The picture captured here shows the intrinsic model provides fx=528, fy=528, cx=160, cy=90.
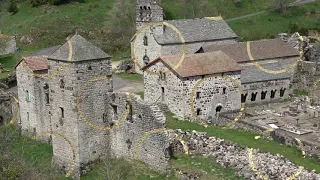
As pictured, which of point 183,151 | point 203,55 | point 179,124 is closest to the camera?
point 183,151

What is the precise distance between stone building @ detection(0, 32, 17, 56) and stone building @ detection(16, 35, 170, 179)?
3553 cm

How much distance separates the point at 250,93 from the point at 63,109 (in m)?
15.5

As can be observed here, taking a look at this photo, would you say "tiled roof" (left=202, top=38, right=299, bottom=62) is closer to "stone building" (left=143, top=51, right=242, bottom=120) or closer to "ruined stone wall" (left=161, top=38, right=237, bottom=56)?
"ruined stone wall" (left=161, top=38, right=237, bottom=56)

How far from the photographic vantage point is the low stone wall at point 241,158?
2581 cm

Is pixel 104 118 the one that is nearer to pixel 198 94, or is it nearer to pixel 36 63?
pixel 36 63

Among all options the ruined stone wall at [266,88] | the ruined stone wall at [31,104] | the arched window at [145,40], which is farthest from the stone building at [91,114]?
the arched window at [145,40]

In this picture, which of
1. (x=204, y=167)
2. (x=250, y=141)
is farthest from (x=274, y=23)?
(x=204, y=167)

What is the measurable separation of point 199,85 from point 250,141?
665 cm

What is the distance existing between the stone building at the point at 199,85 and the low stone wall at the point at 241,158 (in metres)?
5.18

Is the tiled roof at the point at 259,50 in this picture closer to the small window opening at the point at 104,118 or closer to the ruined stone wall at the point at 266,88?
the ruined stone wall at the point at 266,88

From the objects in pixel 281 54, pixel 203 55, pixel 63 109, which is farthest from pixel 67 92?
pixel 281 54

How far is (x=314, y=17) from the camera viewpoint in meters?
78.7

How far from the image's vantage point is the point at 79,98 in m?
29.4

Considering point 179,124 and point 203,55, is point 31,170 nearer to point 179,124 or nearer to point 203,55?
point 179,124
